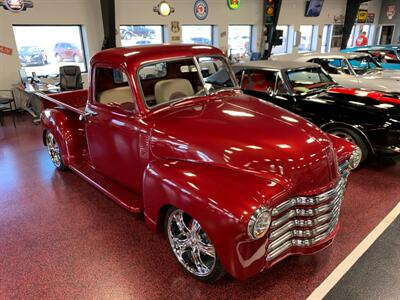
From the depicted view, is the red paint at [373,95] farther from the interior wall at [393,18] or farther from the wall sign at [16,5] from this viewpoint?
the interior wall at [393,18]

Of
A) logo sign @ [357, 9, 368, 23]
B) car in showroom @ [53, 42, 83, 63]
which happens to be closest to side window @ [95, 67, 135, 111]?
car in showroom @ [53, 42, 83, 63]

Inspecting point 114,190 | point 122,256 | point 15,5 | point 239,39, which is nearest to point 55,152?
point 114,190

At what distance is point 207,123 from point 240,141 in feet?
1.16

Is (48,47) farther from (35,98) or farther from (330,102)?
(330,102)

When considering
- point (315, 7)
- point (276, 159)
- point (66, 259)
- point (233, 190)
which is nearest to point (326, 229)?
point (276, 159)

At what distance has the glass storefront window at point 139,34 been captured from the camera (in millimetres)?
9828

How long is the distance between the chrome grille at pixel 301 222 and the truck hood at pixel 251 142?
0.27ft

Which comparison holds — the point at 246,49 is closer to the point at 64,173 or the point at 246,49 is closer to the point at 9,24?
the point at 9,24

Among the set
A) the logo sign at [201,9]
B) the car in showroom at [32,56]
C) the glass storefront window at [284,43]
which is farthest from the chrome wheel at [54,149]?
the glass storefront window at [284,43]

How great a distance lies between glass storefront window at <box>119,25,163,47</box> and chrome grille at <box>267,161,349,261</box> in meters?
9.00

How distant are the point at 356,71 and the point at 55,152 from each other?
6.60 m

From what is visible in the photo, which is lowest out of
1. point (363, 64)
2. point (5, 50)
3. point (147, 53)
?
point (363, 64)

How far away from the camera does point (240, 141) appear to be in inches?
90.3

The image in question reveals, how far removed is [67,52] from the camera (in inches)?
357
